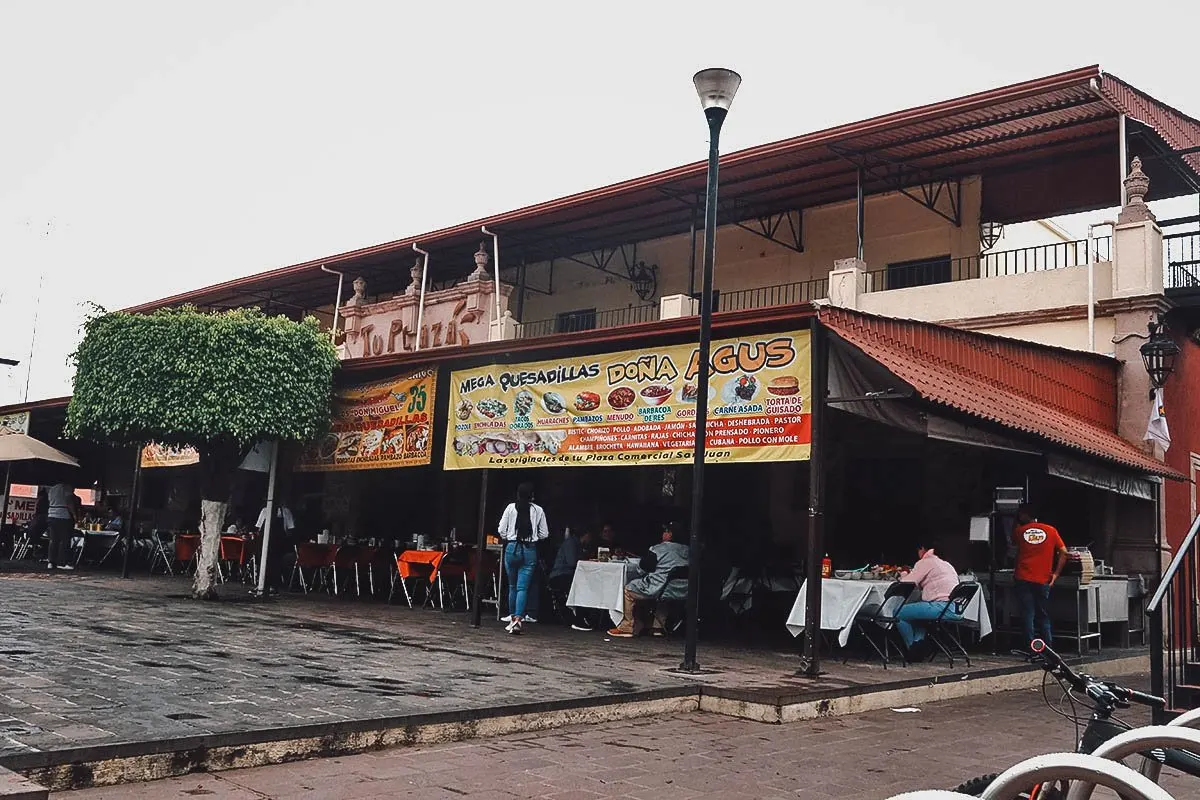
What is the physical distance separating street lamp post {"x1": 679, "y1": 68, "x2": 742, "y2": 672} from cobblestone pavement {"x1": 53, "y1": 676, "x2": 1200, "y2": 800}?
1.23 meters

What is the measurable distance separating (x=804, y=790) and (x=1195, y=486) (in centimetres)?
1262

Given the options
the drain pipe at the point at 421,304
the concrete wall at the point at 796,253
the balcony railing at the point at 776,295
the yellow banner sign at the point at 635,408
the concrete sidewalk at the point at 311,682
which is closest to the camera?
the concrete sidewalk at the point at 311,682

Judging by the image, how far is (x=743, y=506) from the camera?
52.3 ft

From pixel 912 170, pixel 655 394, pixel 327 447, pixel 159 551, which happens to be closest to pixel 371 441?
pixel 327 447

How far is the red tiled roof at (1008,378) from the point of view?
9609mm

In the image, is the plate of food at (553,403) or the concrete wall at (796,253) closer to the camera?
the plate of food at (553,403)

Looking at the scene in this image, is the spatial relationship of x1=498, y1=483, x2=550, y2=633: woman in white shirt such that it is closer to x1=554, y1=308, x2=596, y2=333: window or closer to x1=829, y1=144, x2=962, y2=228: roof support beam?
x1=829, y1=144, x2=962, y2=228: roof support beam

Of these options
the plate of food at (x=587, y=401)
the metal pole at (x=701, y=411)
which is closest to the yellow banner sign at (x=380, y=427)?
the plate of food at (x=587, y=401)

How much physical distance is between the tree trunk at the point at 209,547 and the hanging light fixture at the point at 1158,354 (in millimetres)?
12368

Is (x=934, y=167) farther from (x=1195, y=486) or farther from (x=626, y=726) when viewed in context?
(x=626, y=726)

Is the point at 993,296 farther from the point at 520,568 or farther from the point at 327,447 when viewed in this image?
the point at 327,447

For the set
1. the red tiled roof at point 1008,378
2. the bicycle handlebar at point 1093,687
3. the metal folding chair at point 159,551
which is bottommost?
the metal folding chair at point 159,551

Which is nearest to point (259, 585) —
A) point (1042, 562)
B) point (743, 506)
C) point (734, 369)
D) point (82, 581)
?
point (82, 581)

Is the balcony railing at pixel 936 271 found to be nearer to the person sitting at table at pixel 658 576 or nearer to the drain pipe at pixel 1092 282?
the drain pipe at pixel 1092 282
